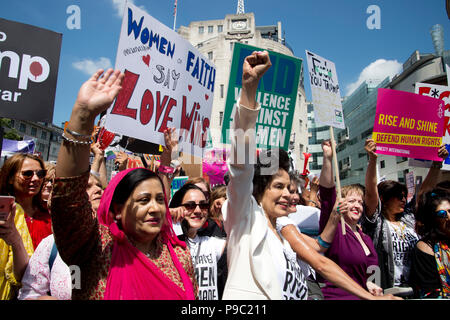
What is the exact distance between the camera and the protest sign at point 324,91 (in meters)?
3.43

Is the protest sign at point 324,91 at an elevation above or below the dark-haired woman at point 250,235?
above

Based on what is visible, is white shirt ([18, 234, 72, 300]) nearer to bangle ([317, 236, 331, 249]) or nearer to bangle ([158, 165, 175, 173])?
bangle ([158, 165, 175, 173])

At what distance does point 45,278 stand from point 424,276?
289 cm

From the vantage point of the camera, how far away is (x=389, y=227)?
3115 millimetres

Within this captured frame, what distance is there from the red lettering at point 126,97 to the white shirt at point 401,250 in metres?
2.86

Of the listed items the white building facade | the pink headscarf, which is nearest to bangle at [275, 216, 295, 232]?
the pink headscarf

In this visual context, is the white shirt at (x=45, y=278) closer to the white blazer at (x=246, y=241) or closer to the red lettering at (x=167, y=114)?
the white blazer at (x=246, y=241)

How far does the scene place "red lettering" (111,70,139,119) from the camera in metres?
2.57

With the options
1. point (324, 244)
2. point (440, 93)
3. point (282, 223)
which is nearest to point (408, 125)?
point (440, 93)

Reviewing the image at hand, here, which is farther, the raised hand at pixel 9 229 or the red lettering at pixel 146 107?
the red lettering at pixel 146 107

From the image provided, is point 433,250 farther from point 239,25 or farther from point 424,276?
point 239,25

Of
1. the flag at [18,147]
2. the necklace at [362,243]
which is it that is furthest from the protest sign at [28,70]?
the flag at [18,147]

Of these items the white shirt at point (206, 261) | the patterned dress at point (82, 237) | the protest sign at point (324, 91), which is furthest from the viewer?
the protest sign at point (324, 91)

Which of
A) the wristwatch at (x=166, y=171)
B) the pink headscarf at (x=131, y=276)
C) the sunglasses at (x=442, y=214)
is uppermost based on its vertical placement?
the wristwatch at (x=166, y=171)
